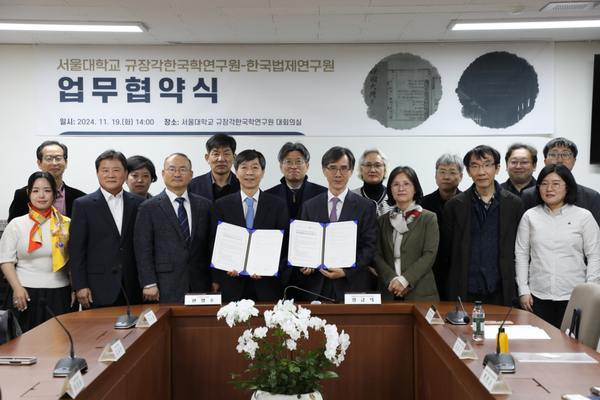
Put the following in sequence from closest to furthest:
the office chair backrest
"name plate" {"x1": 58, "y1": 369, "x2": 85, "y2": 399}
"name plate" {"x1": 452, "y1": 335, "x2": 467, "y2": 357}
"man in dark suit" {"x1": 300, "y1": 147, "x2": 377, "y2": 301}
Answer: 1. "name plate" {"x1": 58, "y1": 369, "x2": 85, "y2": 399}
2. "name plate" {"x1": 452, "y1": 335, "x2": 467, "y2": 357}
3. the office chair backrest
4. "man in dark suit" {"x1": 300, "y1": 147, "x2": 377, "y2": 301}

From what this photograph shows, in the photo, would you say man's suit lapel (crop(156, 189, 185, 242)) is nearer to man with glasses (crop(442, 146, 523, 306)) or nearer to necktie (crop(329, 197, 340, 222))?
necktie (crop(329, 197, 340, 222))

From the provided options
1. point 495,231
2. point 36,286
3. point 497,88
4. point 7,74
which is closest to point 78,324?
point 36,286

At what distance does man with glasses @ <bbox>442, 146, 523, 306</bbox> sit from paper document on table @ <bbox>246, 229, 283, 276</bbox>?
4.11 ft

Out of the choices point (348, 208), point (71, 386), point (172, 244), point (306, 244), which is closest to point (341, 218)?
point (348, 208)

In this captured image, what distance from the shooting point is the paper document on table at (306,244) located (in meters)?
2.79

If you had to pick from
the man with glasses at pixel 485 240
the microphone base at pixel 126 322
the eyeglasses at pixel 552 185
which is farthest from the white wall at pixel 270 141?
the microphone base at pixel 126 322

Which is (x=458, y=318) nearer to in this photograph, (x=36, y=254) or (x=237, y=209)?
(x=237, y=209)

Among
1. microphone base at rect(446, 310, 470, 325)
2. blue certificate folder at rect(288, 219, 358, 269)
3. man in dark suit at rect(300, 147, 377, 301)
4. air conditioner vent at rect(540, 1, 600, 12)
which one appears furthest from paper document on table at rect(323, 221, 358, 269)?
air conditioner vent at rect(540, 1, 600, 12)

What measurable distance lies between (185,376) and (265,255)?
0.81m

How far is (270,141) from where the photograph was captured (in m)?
4.86

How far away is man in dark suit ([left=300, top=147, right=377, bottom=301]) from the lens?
294cm

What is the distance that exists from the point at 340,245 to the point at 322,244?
0.37 feet

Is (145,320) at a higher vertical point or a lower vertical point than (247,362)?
higher

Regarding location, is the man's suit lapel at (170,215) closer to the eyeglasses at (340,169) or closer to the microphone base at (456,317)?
the eyeglasses at (340,169)
